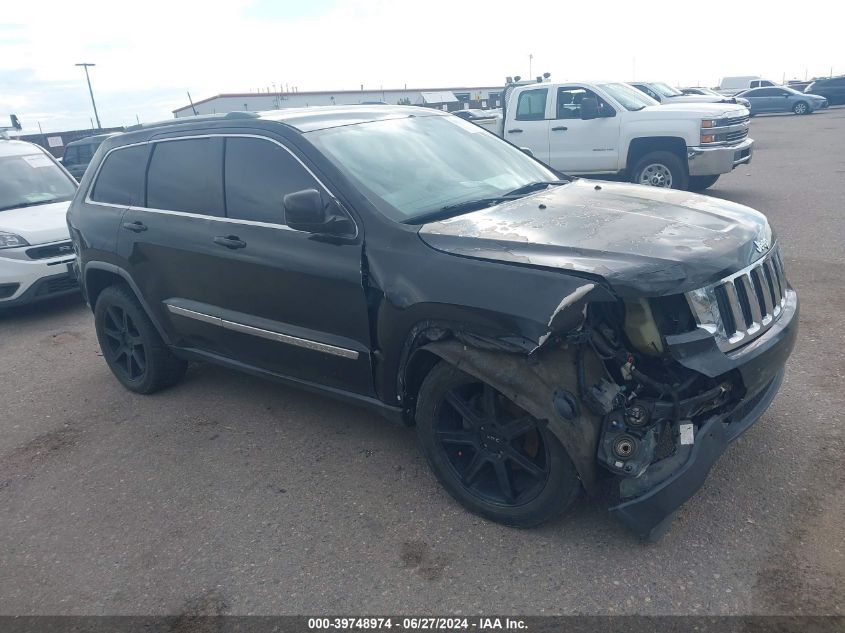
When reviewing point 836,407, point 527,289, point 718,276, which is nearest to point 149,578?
point 527,289

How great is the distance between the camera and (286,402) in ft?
15.9

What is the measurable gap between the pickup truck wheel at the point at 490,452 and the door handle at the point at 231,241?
149 centimetres

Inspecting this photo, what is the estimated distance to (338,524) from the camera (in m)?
3.43

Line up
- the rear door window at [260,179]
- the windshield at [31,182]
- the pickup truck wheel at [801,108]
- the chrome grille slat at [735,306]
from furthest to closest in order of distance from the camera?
the pickup truck wheel at [801,108] → the windshield at [31,182] → the rear door window at [260,179] → the chrome grille slat at [735,306]

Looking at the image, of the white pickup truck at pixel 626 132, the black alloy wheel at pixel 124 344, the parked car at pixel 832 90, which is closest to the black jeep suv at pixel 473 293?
the black alloy wheel at pixel 124 344

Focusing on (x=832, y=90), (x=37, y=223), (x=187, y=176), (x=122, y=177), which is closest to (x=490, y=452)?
(x=187, y=176)

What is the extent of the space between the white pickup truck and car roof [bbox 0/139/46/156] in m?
6.58

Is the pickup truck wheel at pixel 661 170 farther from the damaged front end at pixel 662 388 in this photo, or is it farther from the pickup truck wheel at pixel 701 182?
the damaged front end at pixel 662 388

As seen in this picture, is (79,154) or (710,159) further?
(79,154)

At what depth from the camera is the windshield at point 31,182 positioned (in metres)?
8.33

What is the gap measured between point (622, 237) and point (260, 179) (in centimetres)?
212

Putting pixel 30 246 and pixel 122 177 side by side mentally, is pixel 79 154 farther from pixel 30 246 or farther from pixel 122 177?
pixel 122 177

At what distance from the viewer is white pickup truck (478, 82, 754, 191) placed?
394 inches

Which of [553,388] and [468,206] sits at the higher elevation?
[468,206]
